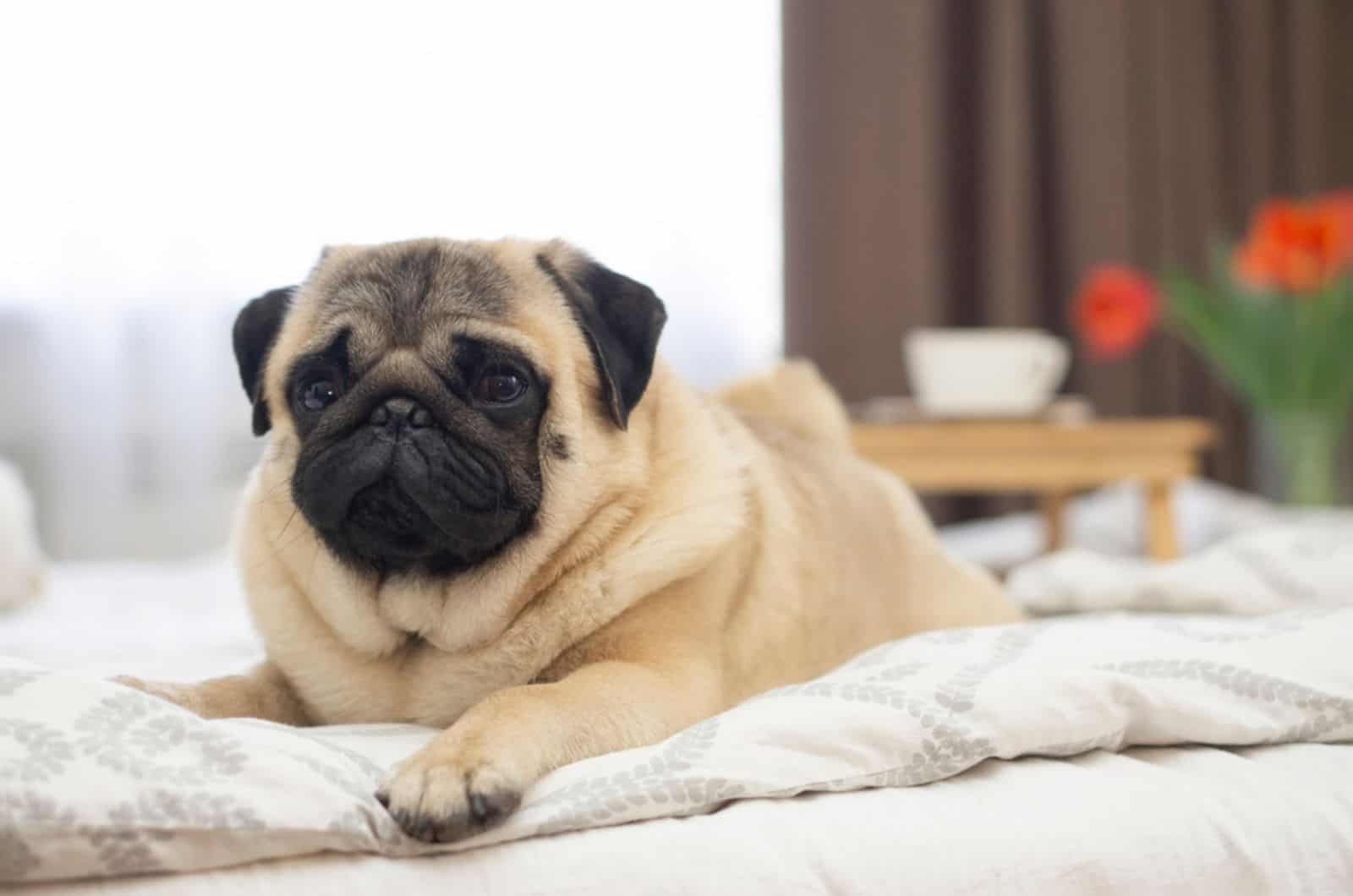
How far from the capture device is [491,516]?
143 cm

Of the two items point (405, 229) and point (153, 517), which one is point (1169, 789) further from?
point (153, 517)

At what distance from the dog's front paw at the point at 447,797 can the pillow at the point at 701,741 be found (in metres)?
0.01

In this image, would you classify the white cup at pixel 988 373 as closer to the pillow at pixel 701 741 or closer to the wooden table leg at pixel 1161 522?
the wooden table leg at pixel 1161 522

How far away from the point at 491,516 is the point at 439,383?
0.53ft

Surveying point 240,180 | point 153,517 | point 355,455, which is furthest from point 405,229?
point 355,455

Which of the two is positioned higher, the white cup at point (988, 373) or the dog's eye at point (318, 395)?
the dog's eye at point (318, 395)

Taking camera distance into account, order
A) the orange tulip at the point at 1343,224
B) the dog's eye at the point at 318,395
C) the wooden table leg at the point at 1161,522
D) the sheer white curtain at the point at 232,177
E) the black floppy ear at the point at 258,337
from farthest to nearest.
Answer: the orange tulip at the point at 1343,224
the sheer white curtain at the point at 232,177
the wooden table leg at the point at 1161,522
the black floppy ear at the point at 258,337
the dog's eye at the point at 318,395

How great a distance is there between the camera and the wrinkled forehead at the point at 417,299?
1475 millimetres

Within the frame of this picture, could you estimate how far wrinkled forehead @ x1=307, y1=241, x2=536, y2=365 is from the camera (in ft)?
4.84

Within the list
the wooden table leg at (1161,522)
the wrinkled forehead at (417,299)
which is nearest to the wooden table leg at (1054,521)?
the wooden table leg at (1161,522)

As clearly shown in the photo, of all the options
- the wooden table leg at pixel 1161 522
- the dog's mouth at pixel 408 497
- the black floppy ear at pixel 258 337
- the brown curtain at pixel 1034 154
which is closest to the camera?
the dog's mouth at pixel 408 497

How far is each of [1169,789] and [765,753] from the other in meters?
0.39

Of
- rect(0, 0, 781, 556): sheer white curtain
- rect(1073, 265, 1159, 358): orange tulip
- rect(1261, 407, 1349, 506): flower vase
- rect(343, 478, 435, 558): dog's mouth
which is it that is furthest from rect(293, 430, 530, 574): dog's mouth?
rect(1261, 407, 1349, 506): flower vase

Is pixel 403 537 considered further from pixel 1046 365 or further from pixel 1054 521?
pixel 1054 521
